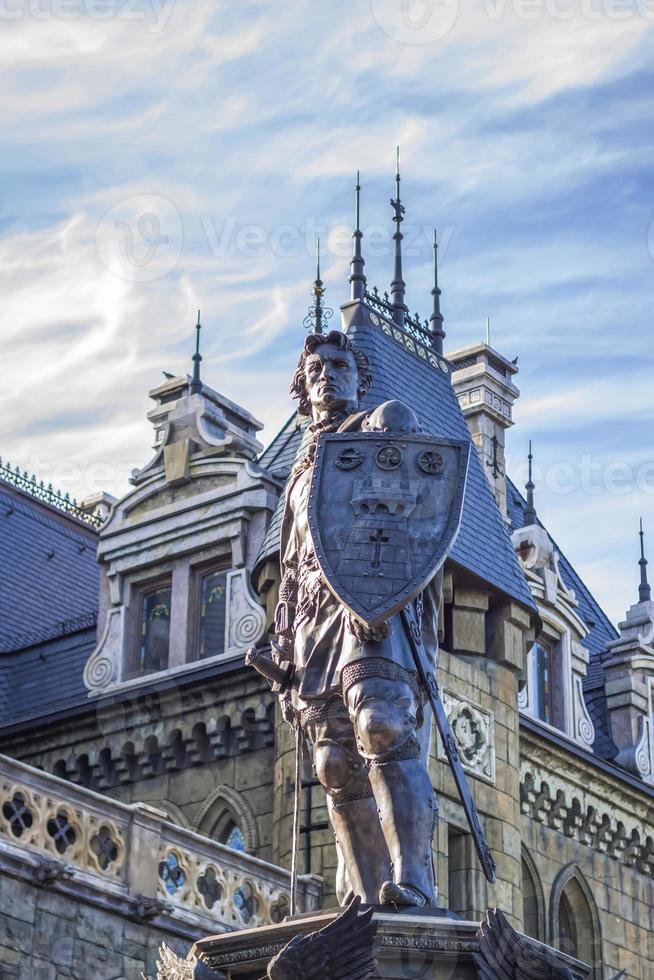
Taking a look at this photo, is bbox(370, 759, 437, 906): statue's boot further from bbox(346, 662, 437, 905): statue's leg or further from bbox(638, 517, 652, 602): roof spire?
bbox(638, 517, 652, 602): roof spire

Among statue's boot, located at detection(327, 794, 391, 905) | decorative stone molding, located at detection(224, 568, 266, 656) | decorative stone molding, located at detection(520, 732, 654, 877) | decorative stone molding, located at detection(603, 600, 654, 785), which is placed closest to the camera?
statue's boot, located at detection(327, 794, 391, 905)

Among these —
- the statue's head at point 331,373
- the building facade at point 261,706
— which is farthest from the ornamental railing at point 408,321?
the statue's head at point 331,373

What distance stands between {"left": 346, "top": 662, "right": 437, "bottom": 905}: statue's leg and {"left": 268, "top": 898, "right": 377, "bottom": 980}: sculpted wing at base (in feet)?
2.06

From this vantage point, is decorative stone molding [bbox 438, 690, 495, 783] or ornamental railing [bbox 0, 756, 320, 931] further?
decorative stone molding [bbox 438, 690, 495, 783]

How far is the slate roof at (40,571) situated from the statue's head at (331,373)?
17.4 m

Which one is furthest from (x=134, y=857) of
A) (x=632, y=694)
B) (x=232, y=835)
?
(x=632, y=694)

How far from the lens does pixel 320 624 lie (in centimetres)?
896

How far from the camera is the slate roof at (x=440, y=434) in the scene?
2255cm

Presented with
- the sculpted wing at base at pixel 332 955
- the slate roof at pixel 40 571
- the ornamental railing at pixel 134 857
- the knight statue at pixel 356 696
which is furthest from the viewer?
the slate roof at pixel 40 571

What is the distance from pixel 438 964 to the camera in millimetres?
7766

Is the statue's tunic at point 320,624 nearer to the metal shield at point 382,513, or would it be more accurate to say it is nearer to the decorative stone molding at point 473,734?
the metal shield at point 382,513

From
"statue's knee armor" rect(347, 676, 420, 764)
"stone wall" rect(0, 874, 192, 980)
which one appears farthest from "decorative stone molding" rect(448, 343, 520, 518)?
"statue's knee armor" rect(347, 676, 420, 764)

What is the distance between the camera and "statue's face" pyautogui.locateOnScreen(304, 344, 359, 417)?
9.47 m

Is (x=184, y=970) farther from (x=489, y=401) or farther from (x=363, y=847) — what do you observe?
(x=489, y=401)
